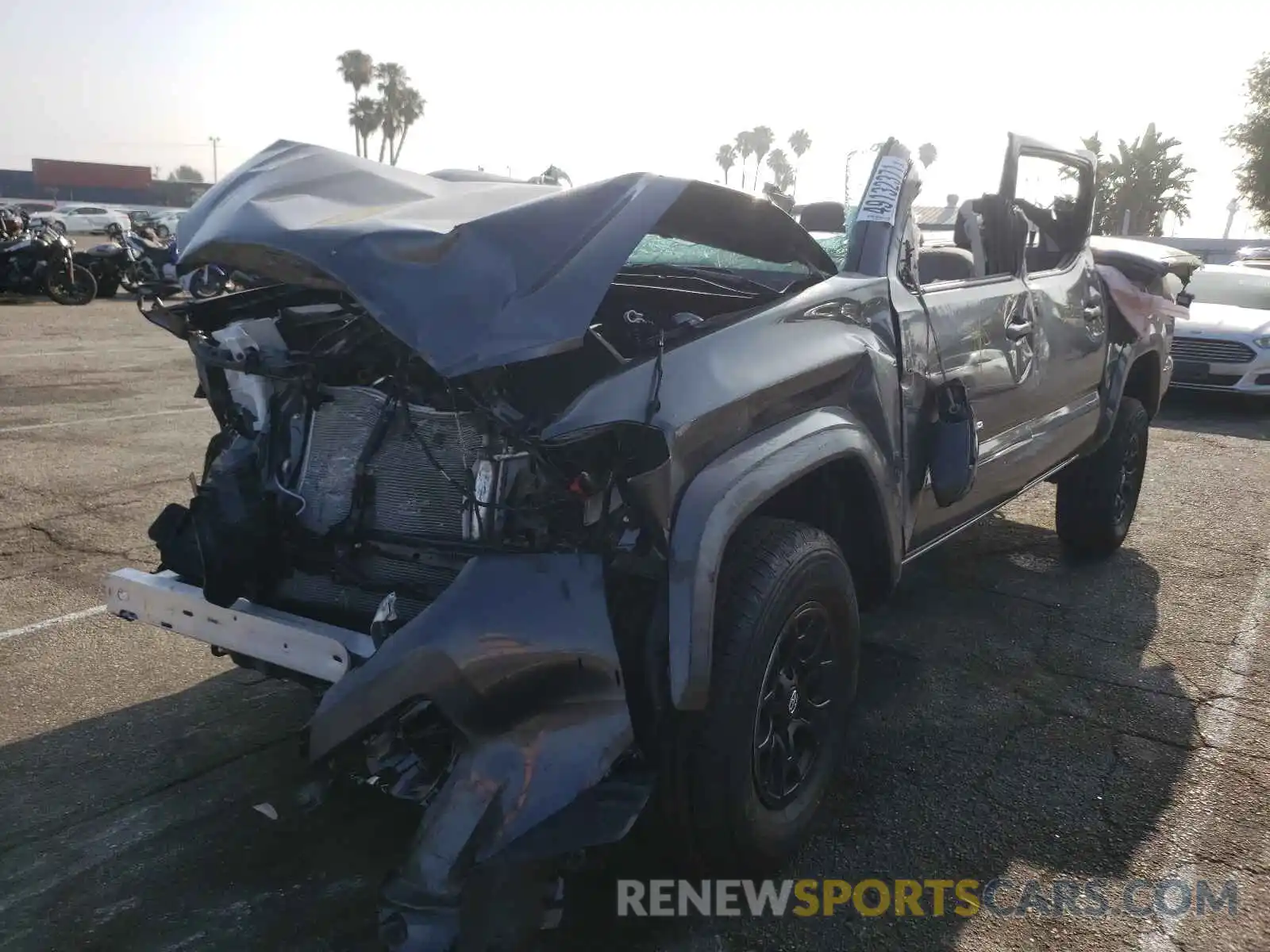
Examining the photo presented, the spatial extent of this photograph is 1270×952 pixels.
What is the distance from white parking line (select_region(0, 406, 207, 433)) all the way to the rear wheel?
1019 centimetres

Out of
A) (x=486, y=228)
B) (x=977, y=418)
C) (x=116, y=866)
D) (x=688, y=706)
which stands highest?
(x=486, y=228)

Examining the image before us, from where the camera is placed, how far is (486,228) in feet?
8.91

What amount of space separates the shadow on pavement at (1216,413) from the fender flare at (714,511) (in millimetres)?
8880

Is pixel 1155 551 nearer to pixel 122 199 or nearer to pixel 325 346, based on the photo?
pixel 325 346

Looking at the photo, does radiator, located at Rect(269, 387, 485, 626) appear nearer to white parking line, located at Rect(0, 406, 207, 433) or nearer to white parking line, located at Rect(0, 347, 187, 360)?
white parking line, located at Rect(0, 406, 207, 433)

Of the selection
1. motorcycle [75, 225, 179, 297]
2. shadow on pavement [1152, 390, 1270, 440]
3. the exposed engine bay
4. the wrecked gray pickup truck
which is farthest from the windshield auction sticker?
motorcycle [75, 225, 179, 297]

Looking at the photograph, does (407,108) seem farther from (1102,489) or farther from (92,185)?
(1102,489)

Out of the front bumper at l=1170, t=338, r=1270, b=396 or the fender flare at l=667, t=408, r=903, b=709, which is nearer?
the fender flare at l=667, t=408, r=903, b=709

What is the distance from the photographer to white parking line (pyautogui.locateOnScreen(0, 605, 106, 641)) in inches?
171

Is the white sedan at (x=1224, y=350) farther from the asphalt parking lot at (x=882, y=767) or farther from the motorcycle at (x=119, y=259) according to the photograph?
the motorcycle at (x=119, y=259)

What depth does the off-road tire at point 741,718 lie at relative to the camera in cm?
253

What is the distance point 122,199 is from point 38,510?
8297 cm

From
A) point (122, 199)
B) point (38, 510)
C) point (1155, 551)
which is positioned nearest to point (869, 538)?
point (1155, 551)

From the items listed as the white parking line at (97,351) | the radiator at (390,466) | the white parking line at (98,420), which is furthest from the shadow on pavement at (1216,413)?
the white parking line at (97,351)
